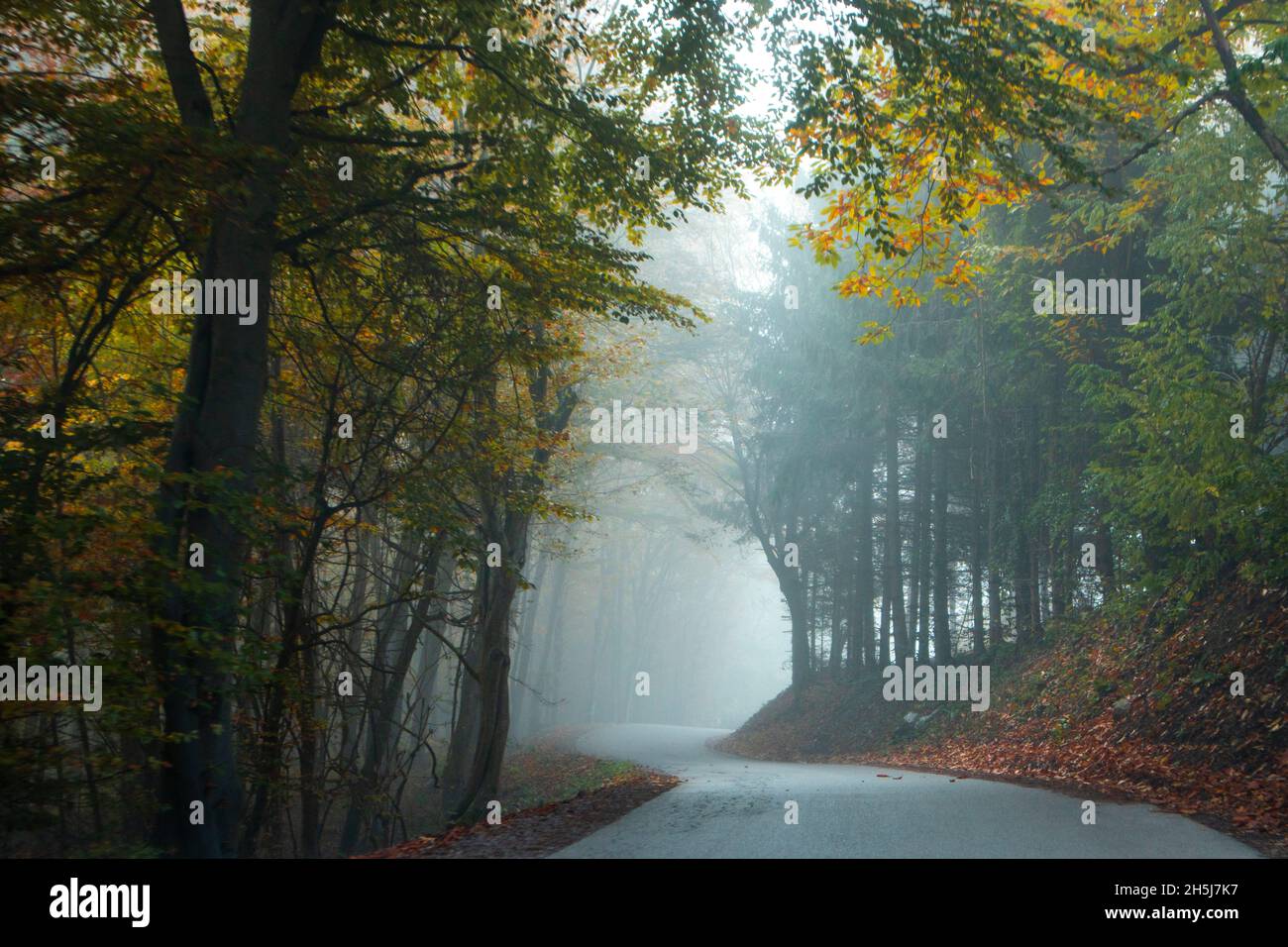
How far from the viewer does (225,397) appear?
27.8ft

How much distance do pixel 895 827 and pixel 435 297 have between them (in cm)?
748

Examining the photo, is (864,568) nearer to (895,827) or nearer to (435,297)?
(435,297)

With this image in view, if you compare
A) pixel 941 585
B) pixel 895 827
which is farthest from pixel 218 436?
pixel 941 585

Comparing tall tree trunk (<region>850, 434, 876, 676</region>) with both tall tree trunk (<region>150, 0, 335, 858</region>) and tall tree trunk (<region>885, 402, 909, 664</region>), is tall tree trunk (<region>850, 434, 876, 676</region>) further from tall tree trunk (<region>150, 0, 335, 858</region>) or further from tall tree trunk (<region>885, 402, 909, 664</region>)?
tall tree trunk (<region>150, 0, 335, 858</region>)

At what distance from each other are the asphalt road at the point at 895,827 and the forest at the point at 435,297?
176cm

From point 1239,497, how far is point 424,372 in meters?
10.5

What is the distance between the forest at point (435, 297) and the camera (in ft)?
24.3

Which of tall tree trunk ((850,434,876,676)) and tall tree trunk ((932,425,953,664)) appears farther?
tall tree trunk ((850,434,876,676))

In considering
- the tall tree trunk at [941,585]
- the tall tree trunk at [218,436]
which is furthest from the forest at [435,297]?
the tall tree trunk at [941,585]

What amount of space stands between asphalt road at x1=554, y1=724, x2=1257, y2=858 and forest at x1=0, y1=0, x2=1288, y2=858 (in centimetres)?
176

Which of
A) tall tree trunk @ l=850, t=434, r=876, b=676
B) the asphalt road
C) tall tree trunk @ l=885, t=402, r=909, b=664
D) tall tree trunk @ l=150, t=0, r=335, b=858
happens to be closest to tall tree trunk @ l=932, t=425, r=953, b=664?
tall tree trunk @ l=885, t=402, r=909, b=664

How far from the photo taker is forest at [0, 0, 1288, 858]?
740cm

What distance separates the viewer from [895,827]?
7922 millimetres

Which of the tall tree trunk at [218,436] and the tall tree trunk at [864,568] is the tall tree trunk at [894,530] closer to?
the tall tree trunk at [864,568]
